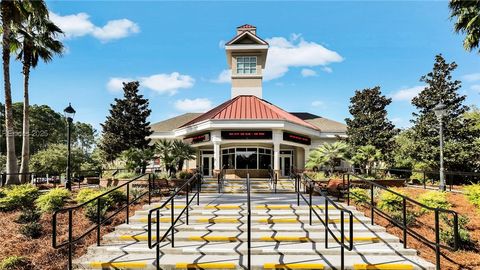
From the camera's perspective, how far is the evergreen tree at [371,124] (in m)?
25.6

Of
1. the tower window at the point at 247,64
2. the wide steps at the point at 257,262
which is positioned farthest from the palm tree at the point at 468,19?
the tower window at the point at 247,64

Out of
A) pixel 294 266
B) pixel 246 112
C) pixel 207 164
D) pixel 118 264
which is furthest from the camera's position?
pixel 207 164

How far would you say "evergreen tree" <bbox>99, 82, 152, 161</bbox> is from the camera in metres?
31.5

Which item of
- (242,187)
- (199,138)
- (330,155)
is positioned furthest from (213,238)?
(199,138)

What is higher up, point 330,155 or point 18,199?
point 330,155

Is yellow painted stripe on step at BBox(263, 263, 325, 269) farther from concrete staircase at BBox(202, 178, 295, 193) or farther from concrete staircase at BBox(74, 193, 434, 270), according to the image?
concrete staircase at BBox(202, 178, 295, 193)

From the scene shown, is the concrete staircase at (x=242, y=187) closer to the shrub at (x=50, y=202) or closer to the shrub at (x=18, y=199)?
the shrub at (x=50, y=202)

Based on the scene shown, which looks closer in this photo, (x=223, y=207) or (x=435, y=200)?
(x=223, y=207)

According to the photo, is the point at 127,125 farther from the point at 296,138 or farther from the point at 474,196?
the point at 474,196

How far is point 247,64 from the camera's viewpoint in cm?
2886

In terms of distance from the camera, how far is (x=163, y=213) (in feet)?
29.5

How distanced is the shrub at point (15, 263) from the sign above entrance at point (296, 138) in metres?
20.0

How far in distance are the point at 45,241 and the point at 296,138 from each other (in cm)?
2094

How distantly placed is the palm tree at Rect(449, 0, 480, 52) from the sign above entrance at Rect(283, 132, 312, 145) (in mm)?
12865
